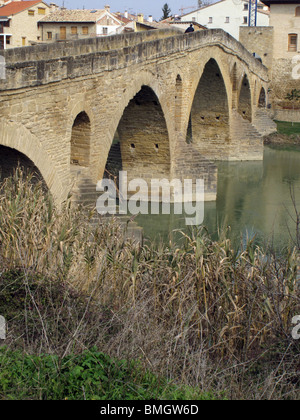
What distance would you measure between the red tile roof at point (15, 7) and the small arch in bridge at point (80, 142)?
2693 cm

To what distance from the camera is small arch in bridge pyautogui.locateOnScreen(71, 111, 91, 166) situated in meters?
12.6

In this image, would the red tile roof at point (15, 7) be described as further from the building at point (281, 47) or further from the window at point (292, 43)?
the window at point (292, 43)

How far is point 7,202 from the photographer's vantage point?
852 centimetres

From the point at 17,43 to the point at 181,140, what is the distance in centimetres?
2216

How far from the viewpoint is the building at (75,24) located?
4016 cm

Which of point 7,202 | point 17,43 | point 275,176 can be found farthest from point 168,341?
point 17,43

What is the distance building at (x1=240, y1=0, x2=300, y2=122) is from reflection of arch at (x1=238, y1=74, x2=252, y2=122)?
22.0 feet

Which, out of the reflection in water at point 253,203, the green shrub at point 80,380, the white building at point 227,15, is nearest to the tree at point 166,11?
the white building at point 227,15

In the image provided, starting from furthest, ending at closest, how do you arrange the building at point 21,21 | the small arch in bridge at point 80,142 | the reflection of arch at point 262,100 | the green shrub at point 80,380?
the building at point 21,21, the reflection of arch at point 262,100, the small arch in bridge at point 80,142, the green shrub at point 80,380

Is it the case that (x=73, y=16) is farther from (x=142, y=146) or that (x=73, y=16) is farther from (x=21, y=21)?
(x=142, y=146)

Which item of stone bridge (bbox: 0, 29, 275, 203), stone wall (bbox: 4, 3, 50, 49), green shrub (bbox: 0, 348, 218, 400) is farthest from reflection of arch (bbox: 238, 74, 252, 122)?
green shrub (bbox: 0, 348, 218, 400)

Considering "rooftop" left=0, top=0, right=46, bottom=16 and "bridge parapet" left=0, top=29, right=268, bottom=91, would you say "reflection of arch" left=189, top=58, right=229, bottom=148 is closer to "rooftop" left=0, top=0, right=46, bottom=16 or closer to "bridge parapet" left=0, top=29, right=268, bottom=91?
"bridge parapet" left=0, top=29, right=268, bottom=91

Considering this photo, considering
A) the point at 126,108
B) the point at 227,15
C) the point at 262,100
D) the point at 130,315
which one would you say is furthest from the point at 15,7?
the point at 130,315
